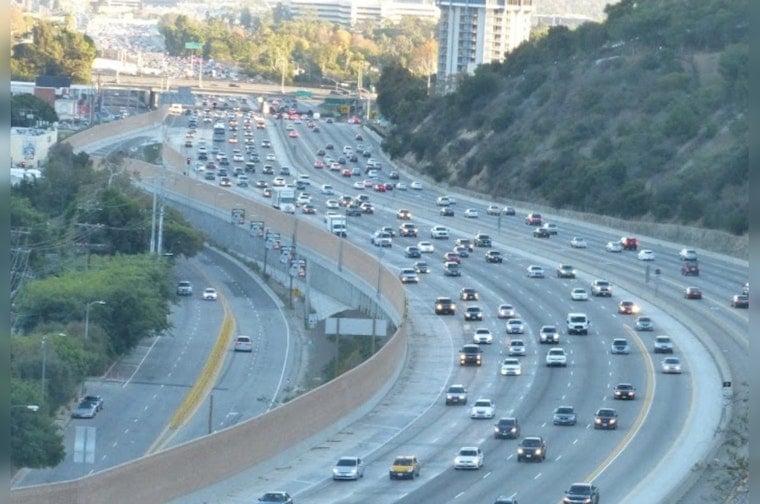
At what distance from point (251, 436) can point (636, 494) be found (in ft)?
23.2

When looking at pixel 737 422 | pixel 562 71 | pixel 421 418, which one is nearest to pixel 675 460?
pixel 737 422

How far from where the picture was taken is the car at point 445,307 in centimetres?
5944

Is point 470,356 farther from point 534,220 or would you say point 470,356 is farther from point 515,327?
point 534,220

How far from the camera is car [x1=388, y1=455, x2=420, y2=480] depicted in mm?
34656

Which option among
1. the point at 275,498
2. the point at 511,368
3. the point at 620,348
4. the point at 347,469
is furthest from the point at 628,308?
the point at 275,498

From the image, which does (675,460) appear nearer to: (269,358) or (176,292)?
(269,358)

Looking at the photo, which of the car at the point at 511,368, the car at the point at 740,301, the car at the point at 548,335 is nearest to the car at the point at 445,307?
the car at the point at 548,335

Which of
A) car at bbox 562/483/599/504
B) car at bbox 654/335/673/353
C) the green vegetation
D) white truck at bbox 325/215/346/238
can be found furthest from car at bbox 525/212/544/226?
car at bbox 562/483/599/504

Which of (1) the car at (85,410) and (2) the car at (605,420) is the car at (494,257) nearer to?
(1) the car at (85,410)

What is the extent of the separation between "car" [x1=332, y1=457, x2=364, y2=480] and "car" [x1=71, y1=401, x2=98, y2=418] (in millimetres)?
12479

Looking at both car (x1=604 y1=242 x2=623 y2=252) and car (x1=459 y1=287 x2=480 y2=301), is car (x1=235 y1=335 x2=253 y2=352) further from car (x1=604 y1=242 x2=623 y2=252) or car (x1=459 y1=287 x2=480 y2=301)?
car (x1=604 y1=242 x2=623 y2=252)

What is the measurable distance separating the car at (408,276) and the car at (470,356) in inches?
583

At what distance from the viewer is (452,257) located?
71.6 metres

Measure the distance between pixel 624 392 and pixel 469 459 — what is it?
31.4 ft
